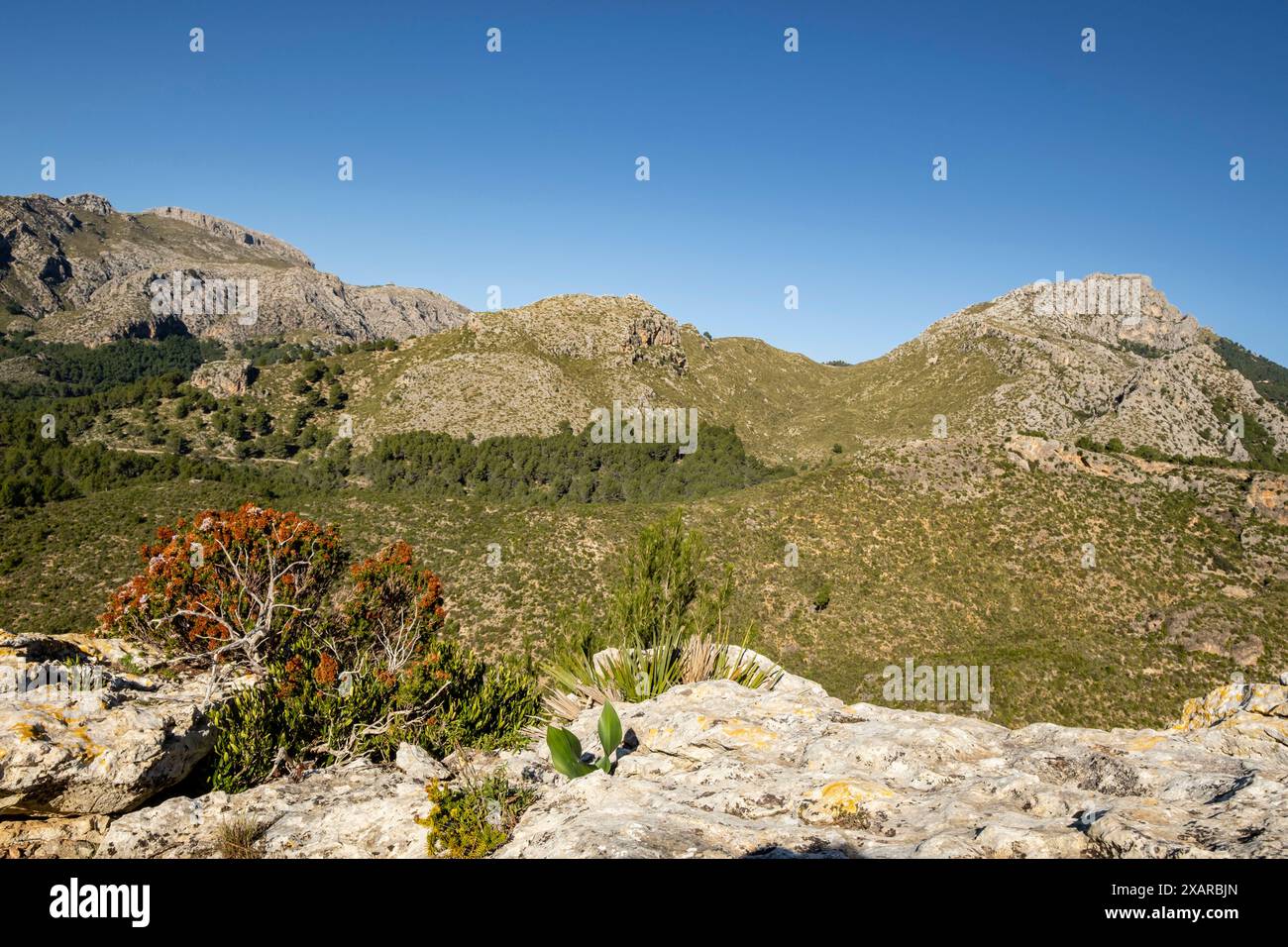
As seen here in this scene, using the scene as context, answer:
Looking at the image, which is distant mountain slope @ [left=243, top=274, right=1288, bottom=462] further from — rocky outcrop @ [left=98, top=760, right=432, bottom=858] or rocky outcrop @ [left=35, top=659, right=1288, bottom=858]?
rocky outcrop @ [left=98, top=760, right=432, bottom=858]

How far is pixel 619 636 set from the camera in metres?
8.19

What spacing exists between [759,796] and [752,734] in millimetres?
1291

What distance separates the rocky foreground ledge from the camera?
3361mm

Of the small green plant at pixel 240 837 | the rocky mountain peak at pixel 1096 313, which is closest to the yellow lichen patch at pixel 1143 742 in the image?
the small green plant at pixel 240 837

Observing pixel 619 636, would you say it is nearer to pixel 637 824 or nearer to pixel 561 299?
pixel 637 824

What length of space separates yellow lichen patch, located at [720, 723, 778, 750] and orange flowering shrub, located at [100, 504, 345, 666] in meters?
5.77

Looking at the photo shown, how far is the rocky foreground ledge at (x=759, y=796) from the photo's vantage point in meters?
3.36

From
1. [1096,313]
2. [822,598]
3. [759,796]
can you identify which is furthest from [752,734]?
[1096,313]

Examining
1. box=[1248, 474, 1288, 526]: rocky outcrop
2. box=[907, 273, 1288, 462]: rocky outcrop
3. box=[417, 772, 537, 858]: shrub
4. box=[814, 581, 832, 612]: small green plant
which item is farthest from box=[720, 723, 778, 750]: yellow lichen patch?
box=[907, 273, 1288, 462]: rocky outcrop

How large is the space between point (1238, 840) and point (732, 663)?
5.95 metres

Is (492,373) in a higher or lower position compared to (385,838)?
higher

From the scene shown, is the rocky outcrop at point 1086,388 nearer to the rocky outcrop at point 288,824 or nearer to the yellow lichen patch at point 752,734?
the yellow lichen patch at point 752,734
